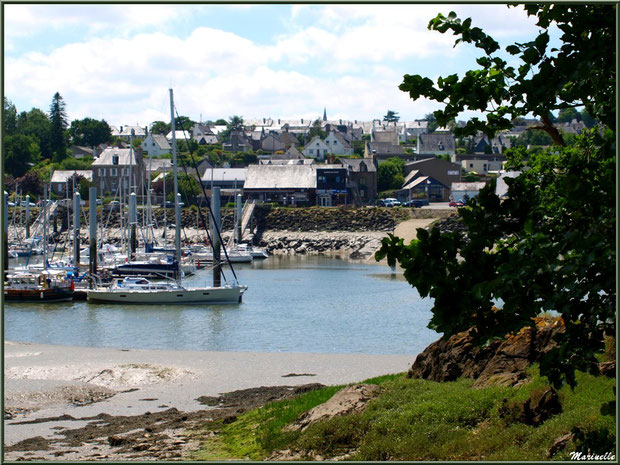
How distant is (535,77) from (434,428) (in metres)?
7.62

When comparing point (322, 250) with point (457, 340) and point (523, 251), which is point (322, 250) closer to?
point (457, 340)

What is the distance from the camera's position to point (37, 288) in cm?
5562

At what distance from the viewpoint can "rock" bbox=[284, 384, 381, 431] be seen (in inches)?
670

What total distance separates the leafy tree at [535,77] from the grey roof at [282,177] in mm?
114269

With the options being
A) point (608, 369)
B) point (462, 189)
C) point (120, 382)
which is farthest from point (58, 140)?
point (608, 369)

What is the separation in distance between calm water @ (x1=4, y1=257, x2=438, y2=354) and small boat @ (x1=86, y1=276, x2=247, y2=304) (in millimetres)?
767

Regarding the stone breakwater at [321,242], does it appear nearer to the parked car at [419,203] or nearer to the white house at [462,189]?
the parked car at [419,203]

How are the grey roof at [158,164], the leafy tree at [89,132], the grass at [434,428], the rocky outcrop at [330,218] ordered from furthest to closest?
1. the leafy tree at [89,132]
2. the grey roof at [158,164]
3. the rocky outcrop at [330,218]
4. the grass at [434,428]

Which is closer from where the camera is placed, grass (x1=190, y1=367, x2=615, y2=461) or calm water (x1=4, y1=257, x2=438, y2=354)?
grass (x1=190, y1=367, x2=615, y2=461)

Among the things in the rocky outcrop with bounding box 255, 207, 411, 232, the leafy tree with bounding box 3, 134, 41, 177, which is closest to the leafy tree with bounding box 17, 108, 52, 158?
the leafy tree with bounding box 3, 134, 41, 177

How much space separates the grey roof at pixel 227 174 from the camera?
13038cm

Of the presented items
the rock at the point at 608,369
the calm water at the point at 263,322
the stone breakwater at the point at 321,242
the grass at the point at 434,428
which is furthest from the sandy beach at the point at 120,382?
the stone breakwater at the point at 321,242

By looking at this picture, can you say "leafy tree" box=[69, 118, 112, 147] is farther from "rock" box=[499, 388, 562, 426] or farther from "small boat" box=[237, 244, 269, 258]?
"rock" box=[499, 388, 562, 426]

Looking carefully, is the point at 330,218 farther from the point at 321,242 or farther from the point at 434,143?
the point at 434,143
